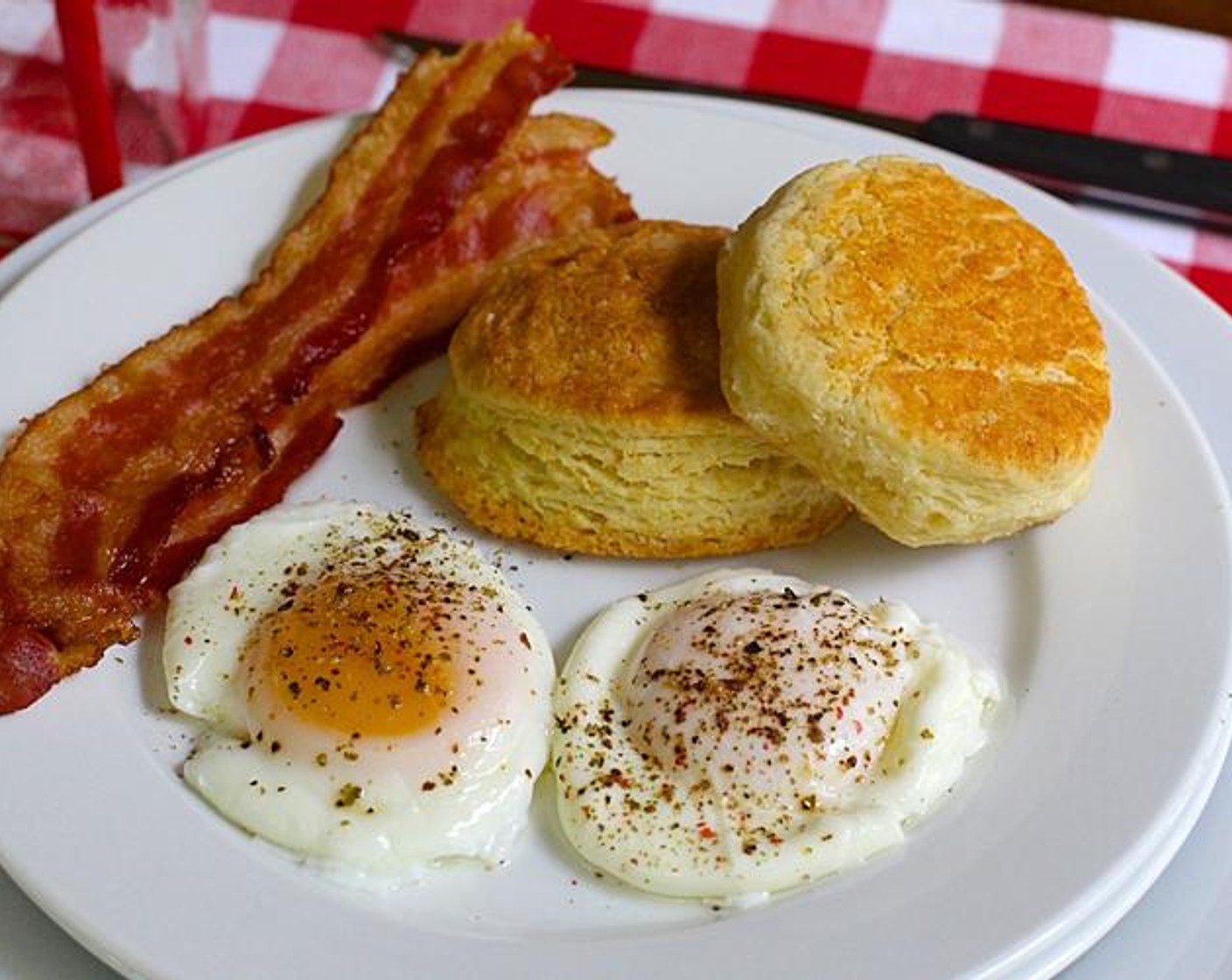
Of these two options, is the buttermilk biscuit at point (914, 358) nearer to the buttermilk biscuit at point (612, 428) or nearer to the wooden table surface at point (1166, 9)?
the buttermilk biscuit at point (612, 428)

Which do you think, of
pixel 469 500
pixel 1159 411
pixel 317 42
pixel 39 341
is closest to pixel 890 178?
pixel 1159 411

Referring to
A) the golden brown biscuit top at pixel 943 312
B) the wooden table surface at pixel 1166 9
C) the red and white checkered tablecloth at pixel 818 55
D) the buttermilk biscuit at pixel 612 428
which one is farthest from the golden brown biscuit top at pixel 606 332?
the wooden table surface at pixel 1166 9

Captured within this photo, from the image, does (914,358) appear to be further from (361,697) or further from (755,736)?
(361,697)

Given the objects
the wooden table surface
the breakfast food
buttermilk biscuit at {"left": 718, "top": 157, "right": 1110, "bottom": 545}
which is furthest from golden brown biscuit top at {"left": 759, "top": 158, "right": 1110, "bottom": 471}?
the wooden table surface

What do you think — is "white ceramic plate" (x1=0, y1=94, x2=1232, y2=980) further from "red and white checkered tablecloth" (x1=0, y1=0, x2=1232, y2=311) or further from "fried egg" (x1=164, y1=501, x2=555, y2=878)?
"red and white checkered tablecloth" (x1=0, y1=0, x2=1232, y2=311)

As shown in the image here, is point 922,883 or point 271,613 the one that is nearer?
point 922,883

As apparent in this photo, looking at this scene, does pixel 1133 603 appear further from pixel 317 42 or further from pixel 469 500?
pixel 317 42

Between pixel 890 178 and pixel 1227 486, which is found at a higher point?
pixel 890 178

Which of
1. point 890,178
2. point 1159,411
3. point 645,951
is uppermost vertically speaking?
point 890,178
